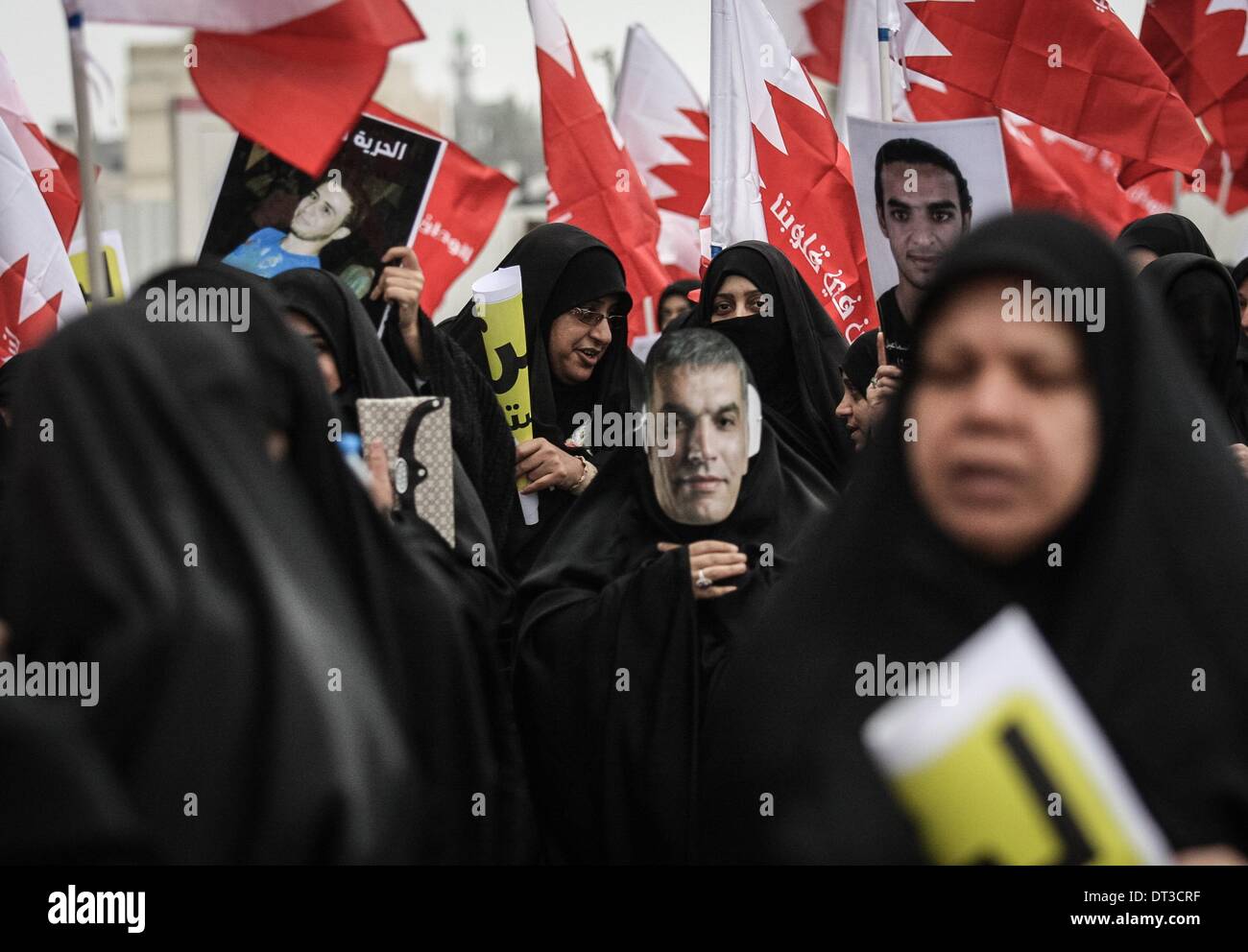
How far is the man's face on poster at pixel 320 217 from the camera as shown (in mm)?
4492

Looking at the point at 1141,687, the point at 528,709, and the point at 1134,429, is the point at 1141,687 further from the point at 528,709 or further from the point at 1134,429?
the point at 528,709

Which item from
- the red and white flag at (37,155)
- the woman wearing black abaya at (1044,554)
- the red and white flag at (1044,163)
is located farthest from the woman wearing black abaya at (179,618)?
the red and white flag at (1044,163)

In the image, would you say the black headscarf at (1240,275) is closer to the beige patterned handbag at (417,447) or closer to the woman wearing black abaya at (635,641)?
the woman wearing black abaya at (635,641)

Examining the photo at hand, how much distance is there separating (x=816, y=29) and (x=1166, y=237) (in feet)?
8.04

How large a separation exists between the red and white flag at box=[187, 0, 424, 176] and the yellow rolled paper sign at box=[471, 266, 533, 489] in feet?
1.95

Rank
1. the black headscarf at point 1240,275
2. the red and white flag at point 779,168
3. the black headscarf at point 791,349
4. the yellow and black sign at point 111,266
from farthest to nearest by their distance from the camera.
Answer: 1. the yellow and black sign at point 111,266
2. the black headscarf at point 1240,275
3. the red and white flag at point 779,168
4. the black headscarf at point 791,349

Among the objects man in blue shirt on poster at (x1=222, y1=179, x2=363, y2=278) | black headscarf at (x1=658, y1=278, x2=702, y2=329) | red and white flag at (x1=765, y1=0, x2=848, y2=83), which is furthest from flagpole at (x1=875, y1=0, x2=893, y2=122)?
man in blue shirt on poster at (x1=222, y1=179, x2=363, y2=278)

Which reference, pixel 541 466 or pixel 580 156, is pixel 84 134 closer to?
pixel 541 466

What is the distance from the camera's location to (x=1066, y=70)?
5781mm

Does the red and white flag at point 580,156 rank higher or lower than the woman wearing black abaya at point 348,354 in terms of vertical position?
higher

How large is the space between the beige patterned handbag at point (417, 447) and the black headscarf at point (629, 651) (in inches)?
12.4

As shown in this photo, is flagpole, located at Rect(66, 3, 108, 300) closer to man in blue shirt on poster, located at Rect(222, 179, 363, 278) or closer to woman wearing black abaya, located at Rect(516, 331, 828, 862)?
man in blue shirt on poster, located at Rect(222, 179, 363, 278)

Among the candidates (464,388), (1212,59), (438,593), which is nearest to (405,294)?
(464,388)
